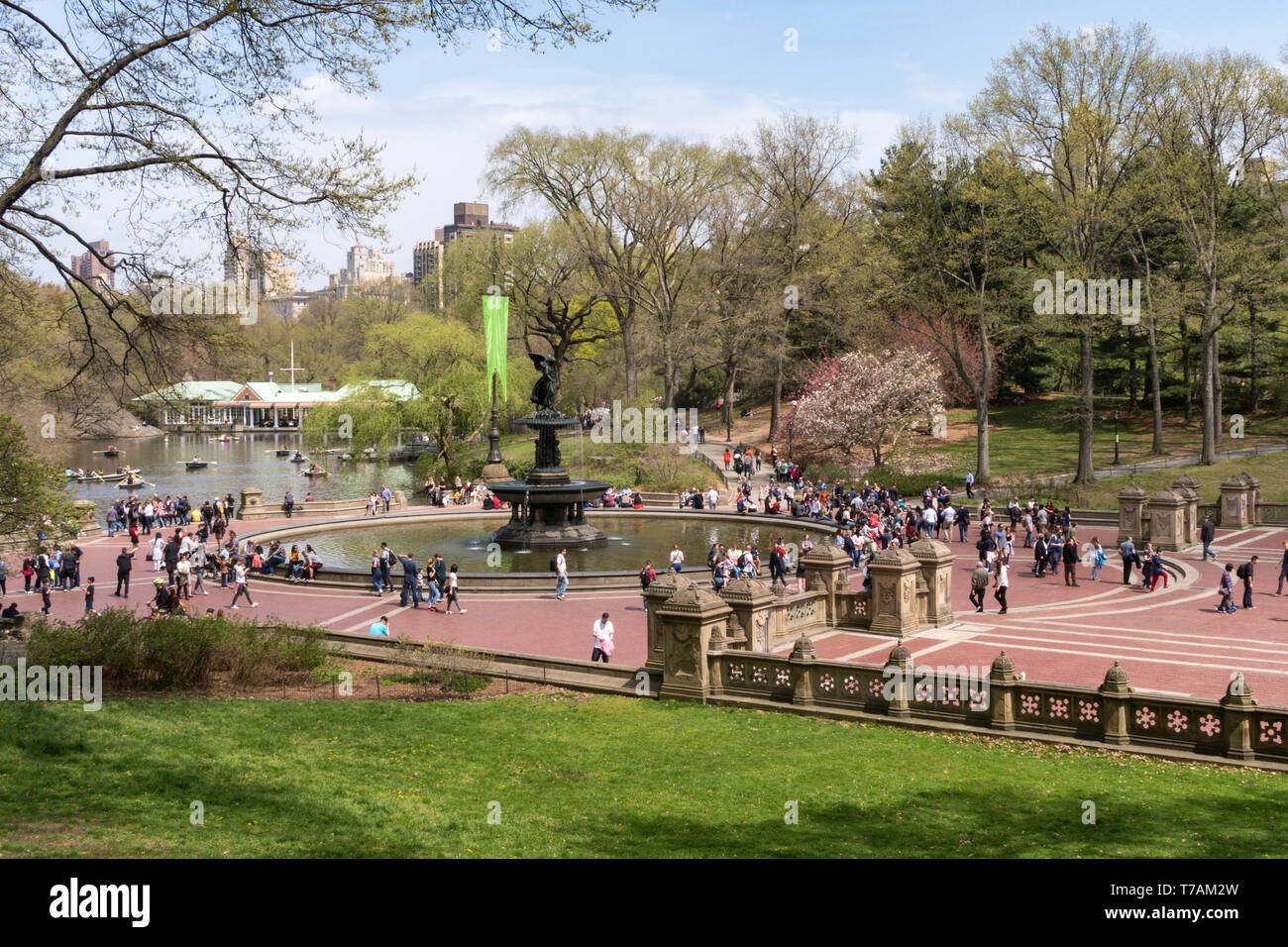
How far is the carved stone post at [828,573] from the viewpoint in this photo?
22.5 m

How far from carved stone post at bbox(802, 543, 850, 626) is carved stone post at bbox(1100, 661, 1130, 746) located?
906cm

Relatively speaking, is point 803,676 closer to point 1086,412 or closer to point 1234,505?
point 1234,505

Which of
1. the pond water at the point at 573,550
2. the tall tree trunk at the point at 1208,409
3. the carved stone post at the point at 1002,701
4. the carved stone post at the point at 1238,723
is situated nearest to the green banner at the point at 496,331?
the pond water at the point at 573,550

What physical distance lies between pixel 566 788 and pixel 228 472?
243ft

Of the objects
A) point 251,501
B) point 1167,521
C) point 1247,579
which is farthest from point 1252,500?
point 251,501

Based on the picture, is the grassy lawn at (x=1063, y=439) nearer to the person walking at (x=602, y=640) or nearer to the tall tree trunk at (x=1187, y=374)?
the tall tree trunk at (x=1187, y=374)

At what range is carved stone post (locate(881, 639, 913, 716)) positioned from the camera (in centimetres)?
1484

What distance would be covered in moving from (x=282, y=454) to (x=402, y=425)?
3607cm

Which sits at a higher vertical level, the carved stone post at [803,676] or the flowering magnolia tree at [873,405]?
the flowering magnolia tree at [873,405]

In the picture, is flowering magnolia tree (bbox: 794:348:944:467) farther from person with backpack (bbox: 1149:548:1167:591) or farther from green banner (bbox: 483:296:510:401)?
person with backpack (bbox: 1149:548:1167:591)

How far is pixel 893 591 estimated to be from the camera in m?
22.0

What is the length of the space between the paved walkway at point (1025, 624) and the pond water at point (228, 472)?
2727 centimetres

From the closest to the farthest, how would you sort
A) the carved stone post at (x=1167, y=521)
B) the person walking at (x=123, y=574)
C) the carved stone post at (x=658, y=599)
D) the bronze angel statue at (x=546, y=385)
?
the carved stone post at (x=658, y=599) < the person walking at (x=123, y=574) < the carved stone post at (x=1167, y=521) < the bronze angel statue at (x=546, y=385)
